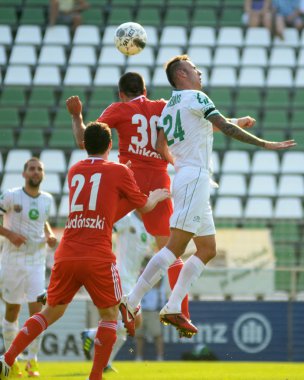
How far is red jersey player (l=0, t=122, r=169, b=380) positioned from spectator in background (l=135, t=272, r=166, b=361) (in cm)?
798

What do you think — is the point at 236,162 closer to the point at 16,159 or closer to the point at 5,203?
the point at 16,159

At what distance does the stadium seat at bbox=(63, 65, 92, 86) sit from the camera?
2219 cm

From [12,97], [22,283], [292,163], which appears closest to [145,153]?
[22,283]

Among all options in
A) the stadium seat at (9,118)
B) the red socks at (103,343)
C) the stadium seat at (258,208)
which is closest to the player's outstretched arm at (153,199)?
the red socks at (103,343)

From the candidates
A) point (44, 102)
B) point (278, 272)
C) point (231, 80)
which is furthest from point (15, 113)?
point (278, 272)

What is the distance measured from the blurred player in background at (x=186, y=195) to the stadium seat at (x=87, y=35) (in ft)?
48.3

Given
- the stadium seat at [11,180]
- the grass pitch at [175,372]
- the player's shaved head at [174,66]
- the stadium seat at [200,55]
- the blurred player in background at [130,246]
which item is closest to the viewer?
the player's shaved head at [174,66]

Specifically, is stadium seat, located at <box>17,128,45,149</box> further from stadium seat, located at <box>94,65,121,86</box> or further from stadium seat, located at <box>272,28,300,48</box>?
stadium seat, located at <box>272,28,300,48</box>

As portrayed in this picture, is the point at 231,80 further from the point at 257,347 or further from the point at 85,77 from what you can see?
the point at 257,347

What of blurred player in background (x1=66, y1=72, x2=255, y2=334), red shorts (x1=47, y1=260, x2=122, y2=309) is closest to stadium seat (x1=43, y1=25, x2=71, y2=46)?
blurred player in background (x1=66, y1=72, x2=255, y2=334)

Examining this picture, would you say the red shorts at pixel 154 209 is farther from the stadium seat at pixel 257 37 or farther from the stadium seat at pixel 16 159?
the stadium seat at pixel 257 37

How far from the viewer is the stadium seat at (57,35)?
23.5 meters

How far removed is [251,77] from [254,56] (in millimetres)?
715

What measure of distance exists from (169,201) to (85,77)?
1329cm
